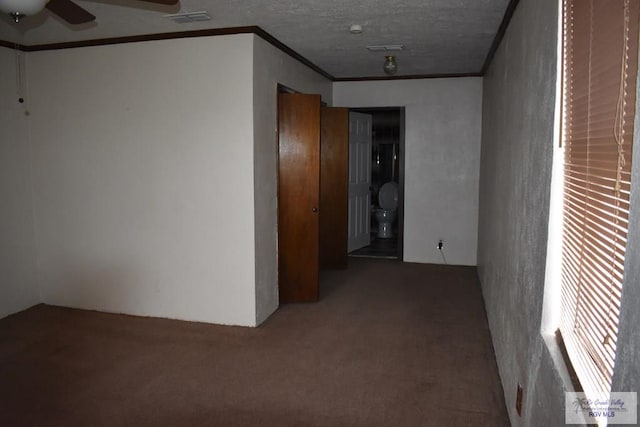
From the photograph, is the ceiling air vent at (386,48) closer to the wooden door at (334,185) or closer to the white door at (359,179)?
the wooden door at (334,185)

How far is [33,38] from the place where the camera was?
13.7ft

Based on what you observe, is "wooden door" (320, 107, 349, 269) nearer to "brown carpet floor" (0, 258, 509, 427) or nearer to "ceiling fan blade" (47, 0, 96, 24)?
"brown carpet floor" (0, 258, 509, 427)

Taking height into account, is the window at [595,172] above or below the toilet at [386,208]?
above

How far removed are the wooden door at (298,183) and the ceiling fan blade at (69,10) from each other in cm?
199

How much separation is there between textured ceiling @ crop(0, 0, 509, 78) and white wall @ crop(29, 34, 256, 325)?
28 cm

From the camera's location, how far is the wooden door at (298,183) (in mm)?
4484

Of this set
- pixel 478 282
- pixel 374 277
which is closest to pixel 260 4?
pixel 374 277

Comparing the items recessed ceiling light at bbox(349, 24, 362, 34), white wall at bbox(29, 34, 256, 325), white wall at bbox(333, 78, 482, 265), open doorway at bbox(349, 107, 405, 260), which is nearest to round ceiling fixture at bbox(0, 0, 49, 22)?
white wall at bbox(29, 34, 256, 325)

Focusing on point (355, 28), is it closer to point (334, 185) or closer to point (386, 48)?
point (386, 48)

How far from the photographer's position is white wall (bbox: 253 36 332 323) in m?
3.99

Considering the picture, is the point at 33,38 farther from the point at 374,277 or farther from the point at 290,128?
the point at 374,277

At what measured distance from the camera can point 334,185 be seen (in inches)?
231

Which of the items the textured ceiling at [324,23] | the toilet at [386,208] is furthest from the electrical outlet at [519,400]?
the toilet at [386,208]

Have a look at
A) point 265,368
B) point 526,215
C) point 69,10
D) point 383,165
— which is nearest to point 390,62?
point 526,215
